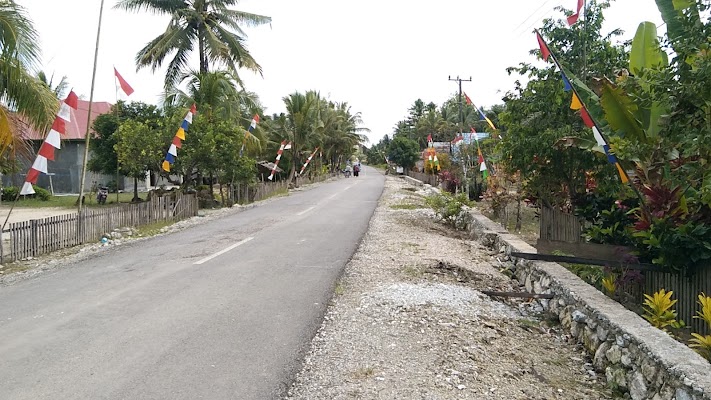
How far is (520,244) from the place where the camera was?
10.4 metres

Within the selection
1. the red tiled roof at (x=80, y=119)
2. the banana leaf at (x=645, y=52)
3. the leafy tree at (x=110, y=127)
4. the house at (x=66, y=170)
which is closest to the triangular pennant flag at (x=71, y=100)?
the banana leaf at (x=645, y=52)

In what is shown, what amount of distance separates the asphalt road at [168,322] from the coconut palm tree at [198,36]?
14685mm

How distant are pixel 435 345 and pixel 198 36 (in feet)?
74.1

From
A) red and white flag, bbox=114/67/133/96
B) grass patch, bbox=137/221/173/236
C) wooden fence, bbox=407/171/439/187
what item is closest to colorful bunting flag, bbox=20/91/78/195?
red and white flag, bbox=114/67/133/96

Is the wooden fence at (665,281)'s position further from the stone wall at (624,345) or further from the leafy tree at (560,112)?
the leafy tree at (560,112)

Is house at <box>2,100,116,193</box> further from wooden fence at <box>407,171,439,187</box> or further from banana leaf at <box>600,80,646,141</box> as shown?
banana leaf at <box>600,80,646,141</box>

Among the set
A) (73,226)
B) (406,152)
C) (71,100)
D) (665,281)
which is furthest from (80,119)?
(665,281)

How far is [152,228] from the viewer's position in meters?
15.7

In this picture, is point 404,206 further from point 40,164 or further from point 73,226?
point 40,164

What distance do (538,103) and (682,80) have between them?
165 inches

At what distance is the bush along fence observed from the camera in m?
10.6

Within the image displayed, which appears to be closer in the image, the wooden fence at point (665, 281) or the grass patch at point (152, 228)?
the wooden fence at point (665, 281)

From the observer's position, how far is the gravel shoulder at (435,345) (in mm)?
4461

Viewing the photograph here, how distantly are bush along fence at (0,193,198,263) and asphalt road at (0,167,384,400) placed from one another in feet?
4.84
